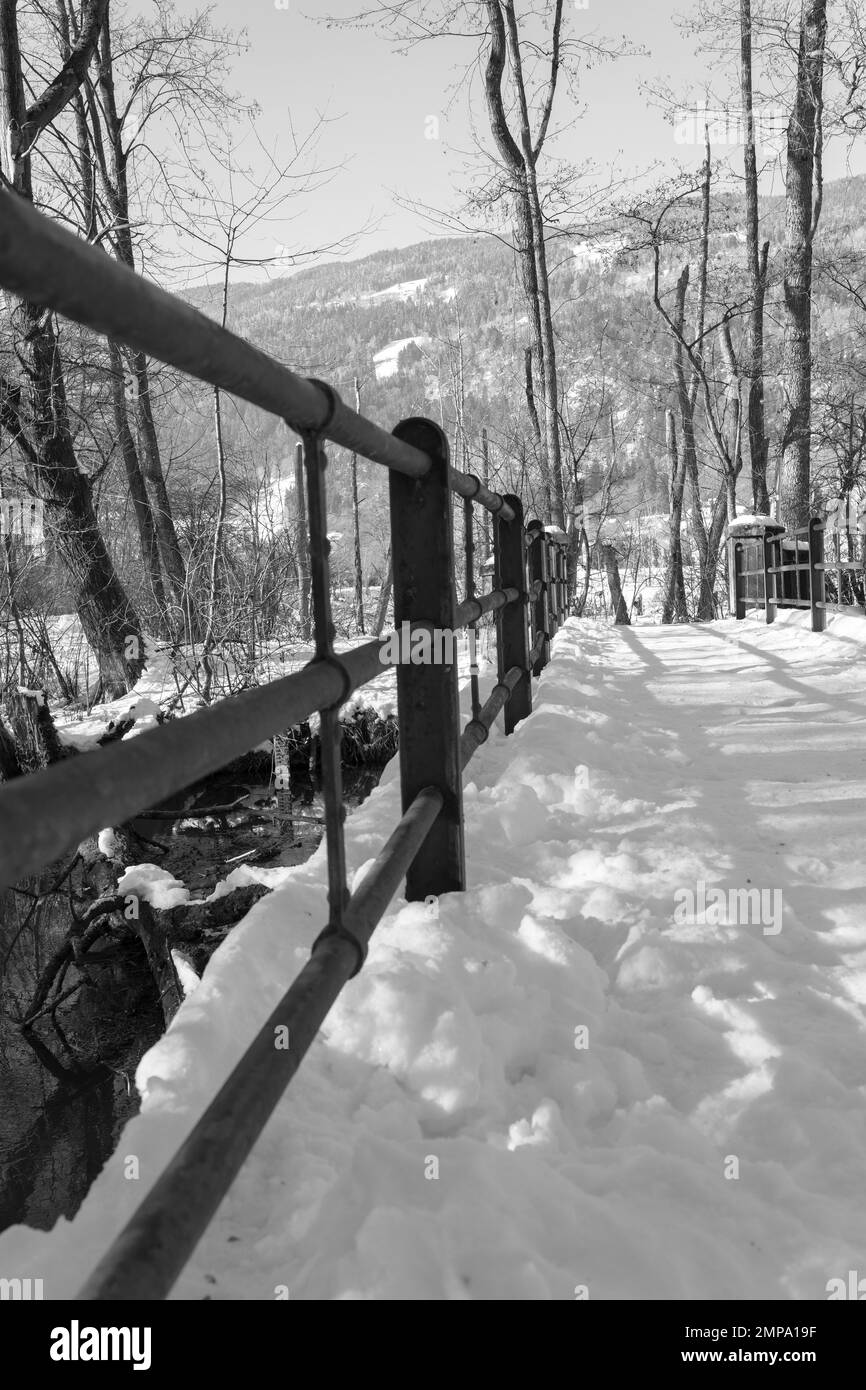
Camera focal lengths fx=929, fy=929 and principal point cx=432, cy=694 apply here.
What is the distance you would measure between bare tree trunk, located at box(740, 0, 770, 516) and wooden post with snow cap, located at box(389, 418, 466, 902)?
14288mm

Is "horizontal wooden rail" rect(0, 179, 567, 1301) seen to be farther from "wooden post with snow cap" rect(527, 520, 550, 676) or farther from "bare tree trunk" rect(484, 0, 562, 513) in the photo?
"bare tree trunk" rect(484, 0, 562, 513)

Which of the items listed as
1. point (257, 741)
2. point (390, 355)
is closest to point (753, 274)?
point (257, 741)

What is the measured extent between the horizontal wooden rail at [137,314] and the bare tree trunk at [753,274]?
1530 centimetres

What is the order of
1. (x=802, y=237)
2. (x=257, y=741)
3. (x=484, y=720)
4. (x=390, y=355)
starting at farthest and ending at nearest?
(x=390, y=355), (x=802, y=237), (x=484, y=720), (x=257, y=741)

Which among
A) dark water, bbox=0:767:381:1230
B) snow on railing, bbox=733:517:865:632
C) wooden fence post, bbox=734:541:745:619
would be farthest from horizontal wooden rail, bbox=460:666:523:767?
wooden fence post, bbox=734:541:745:619

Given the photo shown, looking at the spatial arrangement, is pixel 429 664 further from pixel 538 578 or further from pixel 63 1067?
pixel 538 578

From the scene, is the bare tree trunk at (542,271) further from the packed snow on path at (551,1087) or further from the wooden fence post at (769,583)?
the packed snow on path at (551,1087)

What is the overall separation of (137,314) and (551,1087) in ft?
4.42

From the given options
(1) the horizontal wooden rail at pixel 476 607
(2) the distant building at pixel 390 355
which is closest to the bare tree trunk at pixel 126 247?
(1) the horizontal wooden rail at pixel 476 607

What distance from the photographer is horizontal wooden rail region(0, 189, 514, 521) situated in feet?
2.20

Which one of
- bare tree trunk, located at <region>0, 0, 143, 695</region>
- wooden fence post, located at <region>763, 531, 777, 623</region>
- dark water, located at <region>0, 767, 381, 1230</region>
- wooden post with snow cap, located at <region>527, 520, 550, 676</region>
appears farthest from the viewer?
wooden fence post, located at <region>763, 531, 777, 623</region>

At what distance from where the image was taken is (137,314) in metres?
0.82

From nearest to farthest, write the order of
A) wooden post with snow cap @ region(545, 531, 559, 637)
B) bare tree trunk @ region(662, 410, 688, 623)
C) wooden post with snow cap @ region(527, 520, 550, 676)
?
wooden post with snow cap @ region(527, 520, 550, 676)
wooden post with snow cap @ region(545, 531, 559, 637)
bare tree trunk @ region(662, 410, 688, 623)
